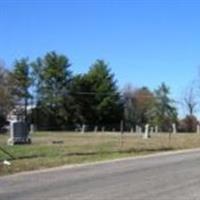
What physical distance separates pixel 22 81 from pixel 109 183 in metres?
105

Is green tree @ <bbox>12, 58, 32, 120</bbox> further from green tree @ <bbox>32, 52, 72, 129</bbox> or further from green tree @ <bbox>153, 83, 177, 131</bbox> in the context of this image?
green tree @ <bbox>153, 83, 177, 131</bbox>

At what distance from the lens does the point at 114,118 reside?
124 meters

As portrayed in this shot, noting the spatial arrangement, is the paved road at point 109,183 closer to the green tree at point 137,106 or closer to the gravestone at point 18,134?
the gravestone at point 18,134

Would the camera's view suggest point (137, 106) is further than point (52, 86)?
Yes

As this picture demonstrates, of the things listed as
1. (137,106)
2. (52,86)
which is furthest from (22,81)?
(137,106)

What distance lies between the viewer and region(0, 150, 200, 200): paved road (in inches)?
619

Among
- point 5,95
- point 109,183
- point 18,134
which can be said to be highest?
point 5,95

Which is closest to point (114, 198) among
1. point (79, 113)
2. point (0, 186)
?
point (0, 186)

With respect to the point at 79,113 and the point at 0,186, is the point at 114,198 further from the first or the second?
the point at 79,113

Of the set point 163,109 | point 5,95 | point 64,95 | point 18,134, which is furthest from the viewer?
point 163,109

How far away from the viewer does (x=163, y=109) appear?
139750mm

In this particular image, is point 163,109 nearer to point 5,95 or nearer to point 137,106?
point 137,106

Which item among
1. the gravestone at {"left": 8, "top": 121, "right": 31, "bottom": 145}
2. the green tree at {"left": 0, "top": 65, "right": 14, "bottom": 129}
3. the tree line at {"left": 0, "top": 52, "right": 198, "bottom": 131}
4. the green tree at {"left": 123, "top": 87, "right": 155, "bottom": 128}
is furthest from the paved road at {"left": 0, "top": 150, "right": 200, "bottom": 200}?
the green tree at {"left": 123, "top": 87, "right": 155, "bottom": 128}

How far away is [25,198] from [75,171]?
7400 mm
